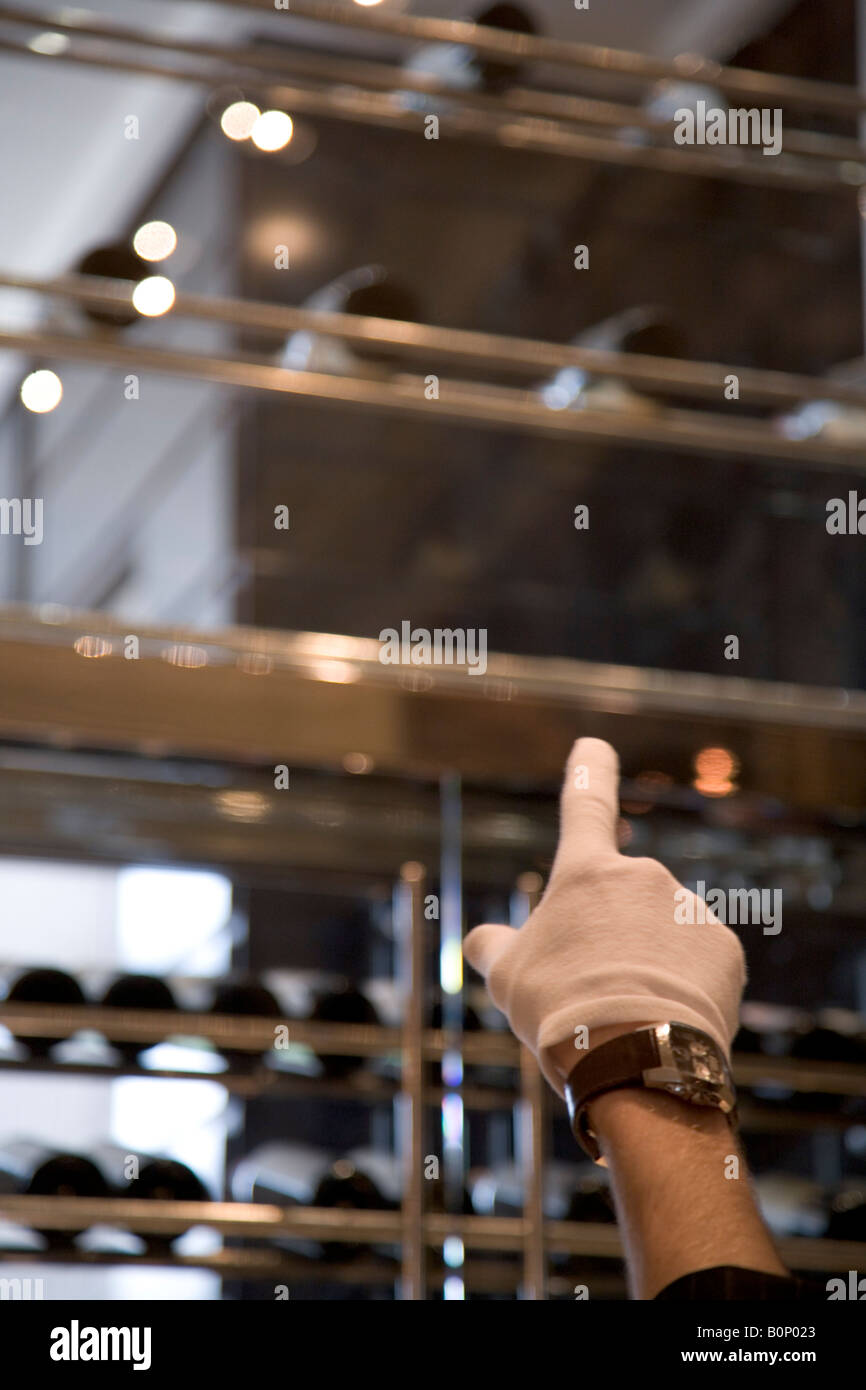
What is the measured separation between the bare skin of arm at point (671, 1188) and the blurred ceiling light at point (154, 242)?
2.22m

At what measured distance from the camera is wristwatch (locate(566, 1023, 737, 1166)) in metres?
1.03

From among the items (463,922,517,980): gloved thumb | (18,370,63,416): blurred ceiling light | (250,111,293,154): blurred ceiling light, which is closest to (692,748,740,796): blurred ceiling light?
(250,111,293,154): blurred ceiling light

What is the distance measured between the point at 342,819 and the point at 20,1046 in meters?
0.56

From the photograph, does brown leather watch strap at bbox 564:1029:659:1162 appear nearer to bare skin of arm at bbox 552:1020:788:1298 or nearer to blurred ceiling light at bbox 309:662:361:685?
bare skin of arm at bbox 552:1020:788:1298

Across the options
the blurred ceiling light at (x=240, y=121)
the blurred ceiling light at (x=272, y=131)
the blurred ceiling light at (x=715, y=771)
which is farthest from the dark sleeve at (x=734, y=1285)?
the blurred ceiling light at (x=240, y=121)

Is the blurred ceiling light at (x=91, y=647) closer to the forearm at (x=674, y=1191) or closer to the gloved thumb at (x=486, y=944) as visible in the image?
the gloved thumb at (x=486, y=944)

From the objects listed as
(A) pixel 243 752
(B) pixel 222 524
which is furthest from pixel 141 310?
(B) pixel 222 524

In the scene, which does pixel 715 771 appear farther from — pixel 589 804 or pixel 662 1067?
pixel 662 1067

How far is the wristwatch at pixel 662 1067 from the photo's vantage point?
1.03 meters

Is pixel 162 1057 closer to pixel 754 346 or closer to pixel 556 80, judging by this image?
pixel 754 346

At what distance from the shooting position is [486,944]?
118 centimetres

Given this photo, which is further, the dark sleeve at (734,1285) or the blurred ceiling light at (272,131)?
the blurred ceiling light at (272,131)

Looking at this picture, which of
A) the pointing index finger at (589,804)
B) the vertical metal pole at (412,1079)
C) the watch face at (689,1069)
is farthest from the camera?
the vertical metal pole at (412,1079)

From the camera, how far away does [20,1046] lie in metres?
2.50
